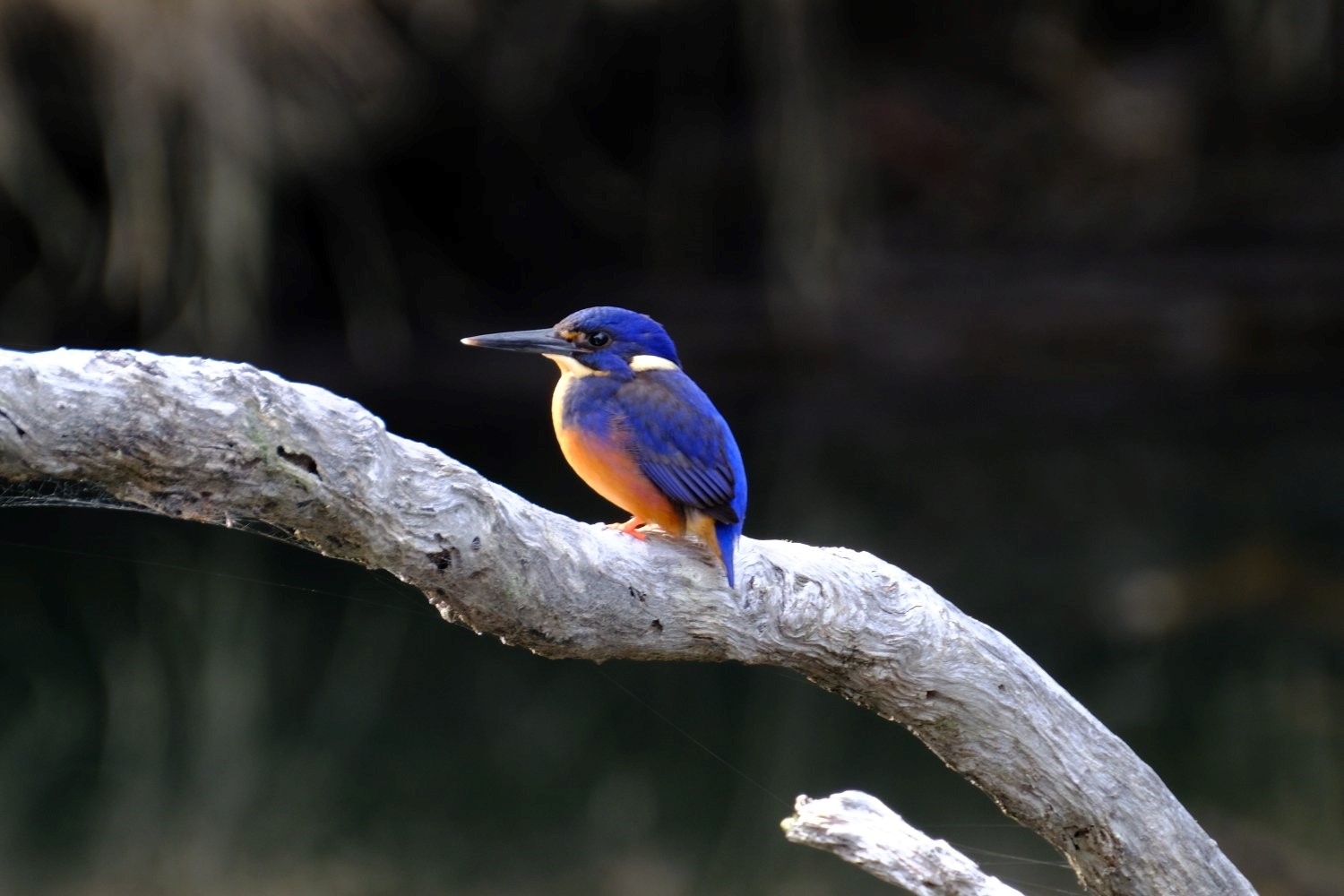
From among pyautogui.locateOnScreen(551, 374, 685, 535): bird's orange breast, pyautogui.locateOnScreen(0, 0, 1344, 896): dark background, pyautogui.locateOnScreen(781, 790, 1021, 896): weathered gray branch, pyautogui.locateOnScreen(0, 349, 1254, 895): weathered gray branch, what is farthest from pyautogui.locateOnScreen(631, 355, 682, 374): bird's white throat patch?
pyautogui.locateOnScreen(0, 0, 1344, 896): dark background

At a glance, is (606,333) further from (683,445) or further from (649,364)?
(683,445)

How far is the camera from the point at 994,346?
27.1 ft

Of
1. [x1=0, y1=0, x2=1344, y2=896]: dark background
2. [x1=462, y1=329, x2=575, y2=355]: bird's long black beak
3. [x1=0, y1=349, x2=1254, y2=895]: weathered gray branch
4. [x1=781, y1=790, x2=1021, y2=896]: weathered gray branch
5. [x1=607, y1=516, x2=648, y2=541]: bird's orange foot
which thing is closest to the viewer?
[x1=0, y1=349, x2=1254, y2=895]: weathered gray branch

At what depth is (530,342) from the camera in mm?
1859

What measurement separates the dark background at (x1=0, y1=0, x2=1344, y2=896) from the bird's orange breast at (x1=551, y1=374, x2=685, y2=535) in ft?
2.19

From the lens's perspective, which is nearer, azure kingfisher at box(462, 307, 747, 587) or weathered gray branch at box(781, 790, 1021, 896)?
weathered gray branch at box(781, 790, 1021, 896)

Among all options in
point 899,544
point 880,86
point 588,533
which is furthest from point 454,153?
point 588,533

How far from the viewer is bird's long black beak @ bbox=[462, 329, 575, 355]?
1806 millimetres

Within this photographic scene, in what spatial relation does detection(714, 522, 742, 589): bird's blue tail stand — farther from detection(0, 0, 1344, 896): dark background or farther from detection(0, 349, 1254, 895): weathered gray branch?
detection(0, 0, 1344, 896): dark background

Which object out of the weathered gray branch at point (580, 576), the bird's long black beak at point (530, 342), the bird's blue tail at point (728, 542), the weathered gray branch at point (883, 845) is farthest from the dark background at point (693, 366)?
the weathered gray branch at point (883, 845)

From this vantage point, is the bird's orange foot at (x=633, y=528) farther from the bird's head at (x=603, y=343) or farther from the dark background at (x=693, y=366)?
the dark background at (x=693, y=366)

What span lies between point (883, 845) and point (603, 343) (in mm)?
755

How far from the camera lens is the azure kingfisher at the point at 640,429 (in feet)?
5.63

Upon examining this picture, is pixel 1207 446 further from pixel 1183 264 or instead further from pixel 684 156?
pixel 684 156
